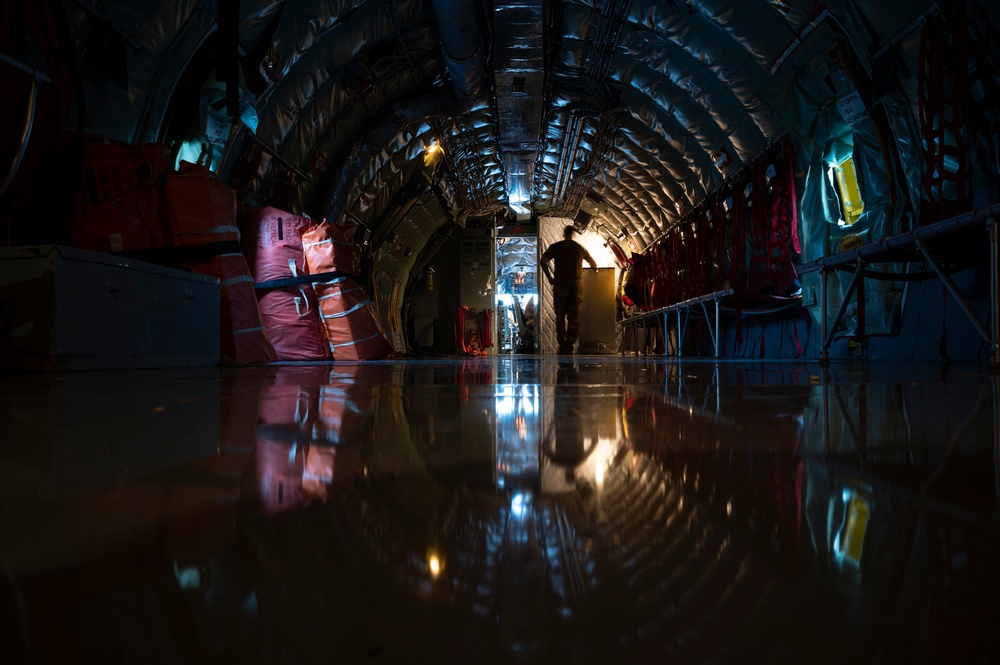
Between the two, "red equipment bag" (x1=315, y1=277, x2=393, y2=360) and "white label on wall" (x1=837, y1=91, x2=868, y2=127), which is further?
"red equipment bag" (x1=315, y1=277, x2=393, y2=360)

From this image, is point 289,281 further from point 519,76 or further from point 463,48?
point 519,76

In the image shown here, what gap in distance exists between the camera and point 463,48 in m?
4.98

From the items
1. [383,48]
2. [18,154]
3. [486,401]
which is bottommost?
[486,401]

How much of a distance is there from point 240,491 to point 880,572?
0.39m

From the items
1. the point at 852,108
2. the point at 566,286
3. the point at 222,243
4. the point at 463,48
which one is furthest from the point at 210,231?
the point at 566,286

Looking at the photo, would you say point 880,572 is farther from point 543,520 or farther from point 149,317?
point 149,317

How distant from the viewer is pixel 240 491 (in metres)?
0.39

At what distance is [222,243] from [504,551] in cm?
414

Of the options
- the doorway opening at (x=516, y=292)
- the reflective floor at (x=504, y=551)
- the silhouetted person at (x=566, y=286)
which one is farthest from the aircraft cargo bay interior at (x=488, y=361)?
the doorway opening at (x=516, y=292)

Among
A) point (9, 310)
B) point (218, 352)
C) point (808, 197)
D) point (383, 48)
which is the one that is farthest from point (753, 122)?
point (9, 310)

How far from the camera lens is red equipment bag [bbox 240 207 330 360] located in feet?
16.3

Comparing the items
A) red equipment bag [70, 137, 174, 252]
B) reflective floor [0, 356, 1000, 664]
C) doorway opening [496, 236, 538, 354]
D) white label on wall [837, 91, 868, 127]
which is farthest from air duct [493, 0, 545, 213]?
doorway opening [496, 236, 538, 354]

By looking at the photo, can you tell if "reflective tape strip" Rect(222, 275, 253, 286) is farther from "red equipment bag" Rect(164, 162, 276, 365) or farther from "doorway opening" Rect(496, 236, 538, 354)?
"doorway opening" Rect(496, 236, 538, 354)

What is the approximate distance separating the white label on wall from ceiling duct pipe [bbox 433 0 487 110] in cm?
310
